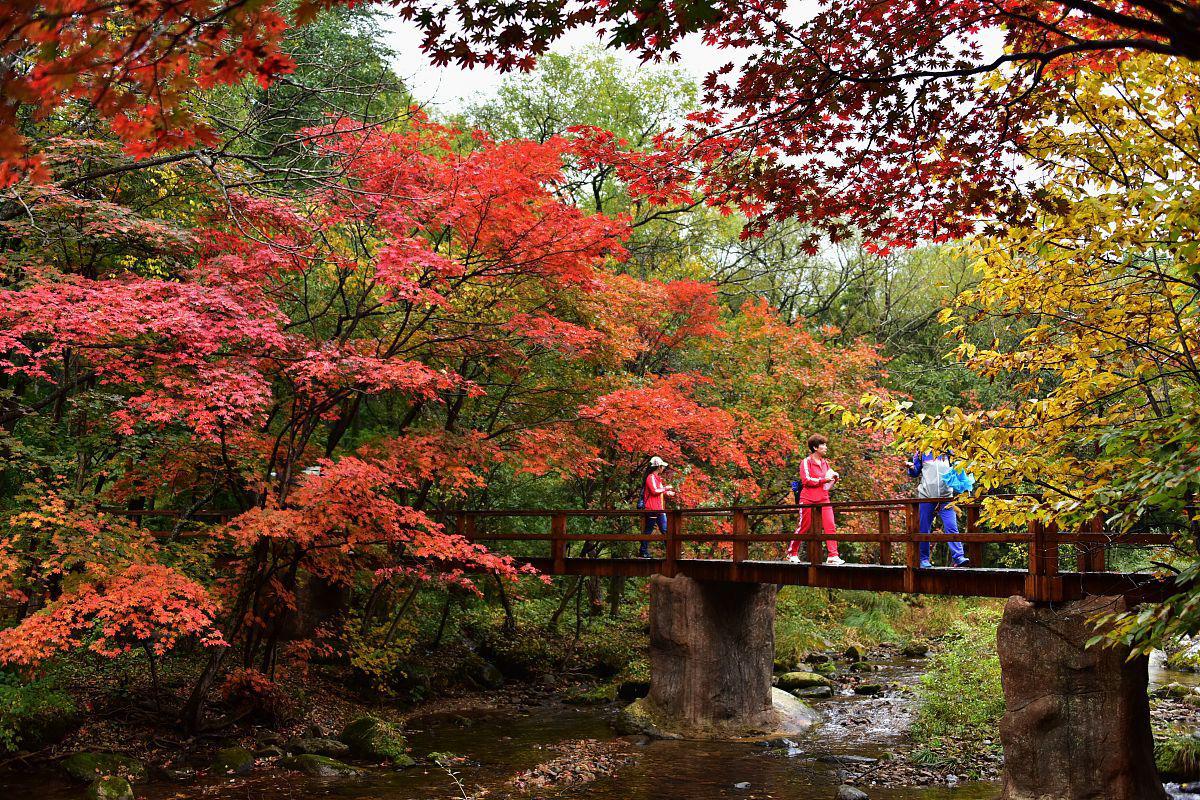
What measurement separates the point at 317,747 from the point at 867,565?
670cm

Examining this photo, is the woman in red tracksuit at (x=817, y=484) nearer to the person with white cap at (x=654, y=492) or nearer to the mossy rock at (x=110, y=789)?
the person with white cap at (x=654, y=492)

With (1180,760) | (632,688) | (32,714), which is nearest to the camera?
(32,714)

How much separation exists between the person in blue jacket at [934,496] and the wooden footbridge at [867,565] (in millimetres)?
177

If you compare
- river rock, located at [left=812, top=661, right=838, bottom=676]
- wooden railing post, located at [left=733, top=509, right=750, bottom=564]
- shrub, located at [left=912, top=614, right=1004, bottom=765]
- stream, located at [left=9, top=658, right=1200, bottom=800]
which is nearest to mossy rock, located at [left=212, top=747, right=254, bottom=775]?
stream, located at [left=9, top=658, right=1200, bottom=800]

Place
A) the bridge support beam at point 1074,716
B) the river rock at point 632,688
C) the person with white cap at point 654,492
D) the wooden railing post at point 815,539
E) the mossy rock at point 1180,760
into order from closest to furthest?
1. the bridge support beam at point 1074,716
2. the mossy rock at point 1180,760
3. the wooden railing post at point 815,539
4. the person with white cap at point 654,492
5. the river rock at point 632,688

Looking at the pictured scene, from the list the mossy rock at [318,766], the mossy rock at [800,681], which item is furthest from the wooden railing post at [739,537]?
the mossy rock at [318,766]

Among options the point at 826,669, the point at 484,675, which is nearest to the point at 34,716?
the point at 484,675

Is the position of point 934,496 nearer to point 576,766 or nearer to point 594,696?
point 576,766

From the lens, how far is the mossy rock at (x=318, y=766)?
9523 millimetres

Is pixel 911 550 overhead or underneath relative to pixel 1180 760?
overhead

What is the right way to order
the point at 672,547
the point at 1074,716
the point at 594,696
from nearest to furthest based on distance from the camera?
the point at 1074,716, the point at 672,547, the point at 594,696

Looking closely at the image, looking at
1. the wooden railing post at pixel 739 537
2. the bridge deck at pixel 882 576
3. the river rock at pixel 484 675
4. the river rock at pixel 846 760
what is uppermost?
the wooden railing post at pixel 739 537

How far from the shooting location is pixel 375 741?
10414mm

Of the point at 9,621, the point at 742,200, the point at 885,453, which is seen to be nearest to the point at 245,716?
the point at 9,621
